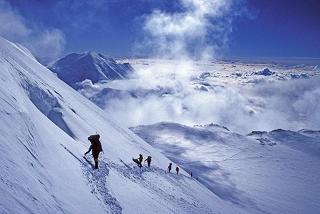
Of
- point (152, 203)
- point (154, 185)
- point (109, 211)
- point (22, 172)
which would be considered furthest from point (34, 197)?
point (154, 185)

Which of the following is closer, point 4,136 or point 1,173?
point 1,173

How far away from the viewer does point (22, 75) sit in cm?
4588

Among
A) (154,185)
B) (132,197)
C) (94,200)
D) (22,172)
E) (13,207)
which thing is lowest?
(13,207)

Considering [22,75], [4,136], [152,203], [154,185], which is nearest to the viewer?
[4,136]

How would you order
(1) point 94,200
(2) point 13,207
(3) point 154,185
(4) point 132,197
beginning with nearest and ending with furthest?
1. (2) point 13,207
2. (1) point 94,200
3. (4) point 132,197
4. (3) point 154,185

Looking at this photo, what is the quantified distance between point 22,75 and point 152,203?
24404mm

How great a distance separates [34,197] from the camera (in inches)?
683

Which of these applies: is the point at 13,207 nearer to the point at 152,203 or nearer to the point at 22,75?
the point at 152,203

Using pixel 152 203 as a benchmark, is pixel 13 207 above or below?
below

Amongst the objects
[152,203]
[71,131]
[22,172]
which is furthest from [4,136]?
[71,131]

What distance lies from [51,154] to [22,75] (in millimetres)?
23755

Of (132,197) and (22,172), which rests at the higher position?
(132,197)

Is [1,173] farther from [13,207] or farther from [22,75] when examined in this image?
[22,75]

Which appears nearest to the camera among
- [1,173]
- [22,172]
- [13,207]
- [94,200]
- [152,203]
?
[13,207]
